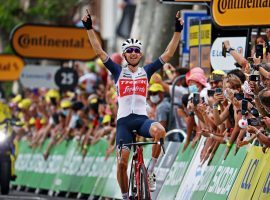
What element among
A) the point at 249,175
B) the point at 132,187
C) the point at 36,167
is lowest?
the point at 36,167

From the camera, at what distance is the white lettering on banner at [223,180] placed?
1659 centimetres

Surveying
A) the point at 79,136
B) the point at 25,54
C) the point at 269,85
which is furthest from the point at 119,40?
the point at 269,85

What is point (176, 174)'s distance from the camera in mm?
19438

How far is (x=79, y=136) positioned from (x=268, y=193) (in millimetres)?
11828

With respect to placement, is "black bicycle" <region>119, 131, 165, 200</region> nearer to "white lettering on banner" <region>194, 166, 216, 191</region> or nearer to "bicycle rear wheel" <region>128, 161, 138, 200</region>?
"bicycle rear wheel" <region>128, 161, 138, 200</region>

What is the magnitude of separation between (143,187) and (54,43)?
16.5 meters

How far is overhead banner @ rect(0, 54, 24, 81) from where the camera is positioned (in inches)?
1624

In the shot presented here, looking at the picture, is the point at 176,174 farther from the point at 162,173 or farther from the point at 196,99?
the point at 196,99

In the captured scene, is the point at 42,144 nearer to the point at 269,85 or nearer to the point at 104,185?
the point at 104,185

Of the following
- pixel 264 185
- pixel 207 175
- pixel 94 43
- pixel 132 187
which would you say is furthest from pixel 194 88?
pixel 264 185

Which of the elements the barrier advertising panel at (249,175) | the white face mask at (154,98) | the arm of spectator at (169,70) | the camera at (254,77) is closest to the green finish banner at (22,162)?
the arm of spectator at (169,70)

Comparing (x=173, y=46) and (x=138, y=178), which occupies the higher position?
(x=173, y=46)

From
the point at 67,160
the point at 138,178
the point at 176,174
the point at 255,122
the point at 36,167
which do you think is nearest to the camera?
the point at 255,122

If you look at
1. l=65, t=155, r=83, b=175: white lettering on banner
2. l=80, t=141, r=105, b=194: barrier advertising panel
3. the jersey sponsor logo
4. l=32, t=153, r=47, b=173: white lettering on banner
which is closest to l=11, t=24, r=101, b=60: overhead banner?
l=32, t=153, r=47, b=173: white lettering on banner
